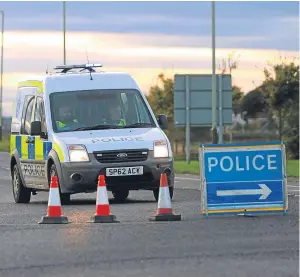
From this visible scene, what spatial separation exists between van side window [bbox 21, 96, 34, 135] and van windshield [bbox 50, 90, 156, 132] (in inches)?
46.8

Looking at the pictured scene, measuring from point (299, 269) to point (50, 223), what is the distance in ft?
Result: 19.0

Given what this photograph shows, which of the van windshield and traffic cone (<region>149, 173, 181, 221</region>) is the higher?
the van windshield

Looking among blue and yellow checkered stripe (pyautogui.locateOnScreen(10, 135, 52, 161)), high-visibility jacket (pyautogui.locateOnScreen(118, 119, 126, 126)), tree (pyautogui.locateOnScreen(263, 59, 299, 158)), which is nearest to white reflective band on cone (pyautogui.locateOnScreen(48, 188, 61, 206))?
blue and yellow checkered stripe (pyautogui.locateOnScreen(10, 135, 52, 161))

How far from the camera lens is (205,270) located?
10070 mm

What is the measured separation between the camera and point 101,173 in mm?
18969

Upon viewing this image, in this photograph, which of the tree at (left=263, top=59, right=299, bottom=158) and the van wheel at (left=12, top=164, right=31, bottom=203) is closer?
the van wheel at (left=12, top=164, right=31, bottom=203)

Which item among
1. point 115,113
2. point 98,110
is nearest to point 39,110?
point 98,110

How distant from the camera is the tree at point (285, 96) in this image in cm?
5744

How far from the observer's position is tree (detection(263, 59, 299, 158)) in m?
57.4

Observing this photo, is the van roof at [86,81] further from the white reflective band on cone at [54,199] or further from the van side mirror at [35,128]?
the white reflective band on cone at [54,199]

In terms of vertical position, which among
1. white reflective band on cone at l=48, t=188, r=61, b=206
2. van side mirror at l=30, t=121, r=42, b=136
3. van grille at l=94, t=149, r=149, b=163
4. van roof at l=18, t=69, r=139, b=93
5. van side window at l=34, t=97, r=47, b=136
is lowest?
white reflective band on cone at l=48, t=188, r=61, b=206

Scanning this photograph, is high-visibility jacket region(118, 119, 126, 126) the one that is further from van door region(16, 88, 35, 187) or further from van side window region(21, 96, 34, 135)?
van side window region(21, 96, 34, 135)

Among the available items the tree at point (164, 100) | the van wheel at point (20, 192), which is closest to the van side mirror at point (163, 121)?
the van wheel at point (20, 192)

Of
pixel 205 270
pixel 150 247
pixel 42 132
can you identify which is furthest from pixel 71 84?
pixel 205 270
